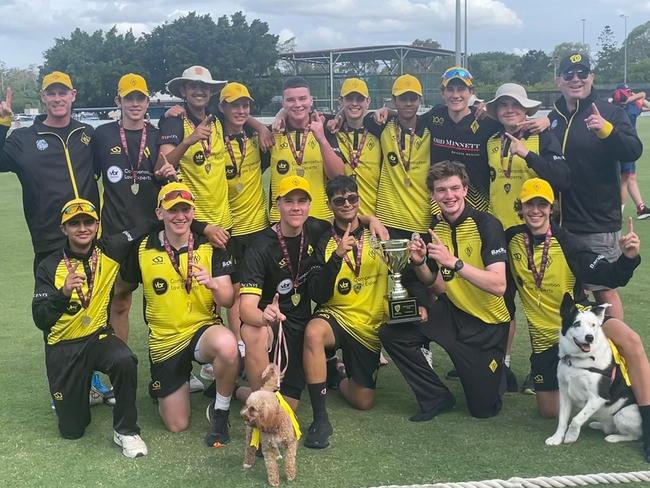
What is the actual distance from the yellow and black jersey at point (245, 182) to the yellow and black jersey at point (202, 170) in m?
0.14

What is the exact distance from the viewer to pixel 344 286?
5.03 metres

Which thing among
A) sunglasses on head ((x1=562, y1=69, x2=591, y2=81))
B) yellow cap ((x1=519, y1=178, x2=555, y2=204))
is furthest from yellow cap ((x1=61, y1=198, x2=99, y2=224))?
sunglasses on head ((x1=562, y1=69, x2=591, y2=81))

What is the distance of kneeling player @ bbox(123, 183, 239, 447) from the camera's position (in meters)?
4.73

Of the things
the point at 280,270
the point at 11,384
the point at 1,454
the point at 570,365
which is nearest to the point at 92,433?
the point at 1,454

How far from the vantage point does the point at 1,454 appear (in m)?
4.37

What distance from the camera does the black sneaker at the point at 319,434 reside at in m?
4.41

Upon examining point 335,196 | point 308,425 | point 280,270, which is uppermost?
point 335,196

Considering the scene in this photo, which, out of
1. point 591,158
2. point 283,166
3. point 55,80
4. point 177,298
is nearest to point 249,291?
point 177,298

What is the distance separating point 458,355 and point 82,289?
8.89ft

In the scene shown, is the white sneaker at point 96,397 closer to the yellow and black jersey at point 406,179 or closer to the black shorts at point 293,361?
the black shorts at point 293,361

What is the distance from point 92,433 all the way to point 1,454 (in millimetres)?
597

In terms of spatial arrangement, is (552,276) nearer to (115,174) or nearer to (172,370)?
(172,370)

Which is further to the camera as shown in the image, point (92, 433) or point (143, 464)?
point (92, 433)

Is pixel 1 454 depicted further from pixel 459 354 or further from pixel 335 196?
pixel 459 354
